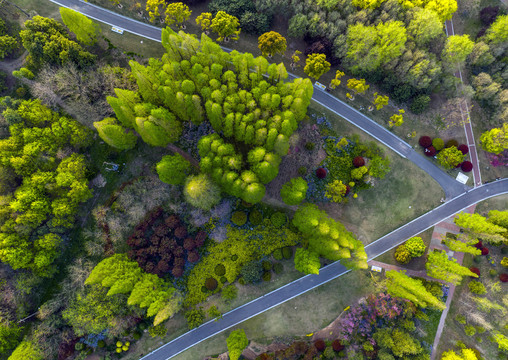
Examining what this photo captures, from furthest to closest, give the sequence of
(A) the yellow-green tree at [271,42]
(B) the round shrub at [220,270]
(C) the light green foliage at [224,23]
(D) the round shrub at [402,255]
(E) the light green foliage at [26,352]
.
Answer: (B) the round shrub at [220,270] < (D) the round shrub at [402,255] < (C) the light green foliage at [224,23] < (A) the yellow-green tree at [271,42] < (E) the light green foliage at [26,352]

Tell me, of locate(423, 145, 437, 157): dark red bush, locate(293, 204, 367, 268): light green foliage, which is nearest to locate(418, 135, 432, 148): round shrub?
locate(423, 145, 437, 157): dark red bush

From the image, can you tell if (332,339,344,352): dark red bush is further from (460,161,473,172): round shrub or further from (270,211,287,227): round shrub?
(460,161,473,172): round shrub

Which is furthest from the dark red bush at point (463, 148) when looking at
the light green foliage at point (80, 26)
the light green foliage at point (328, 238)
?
the light green foliage at point (80, 26)

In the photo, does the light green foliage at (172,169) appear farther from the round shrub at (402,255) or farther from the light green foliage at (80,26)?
the round shrub at (402,255)

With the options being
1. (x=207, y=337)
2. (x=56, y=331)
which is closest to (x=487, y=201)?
(x=207, y=337)

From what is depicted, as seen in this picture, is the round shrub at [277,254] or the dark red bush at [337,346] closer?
the dark red bush at [337,346]

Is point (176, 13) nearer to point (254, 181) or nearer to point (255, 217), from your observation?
point (254, 181)
